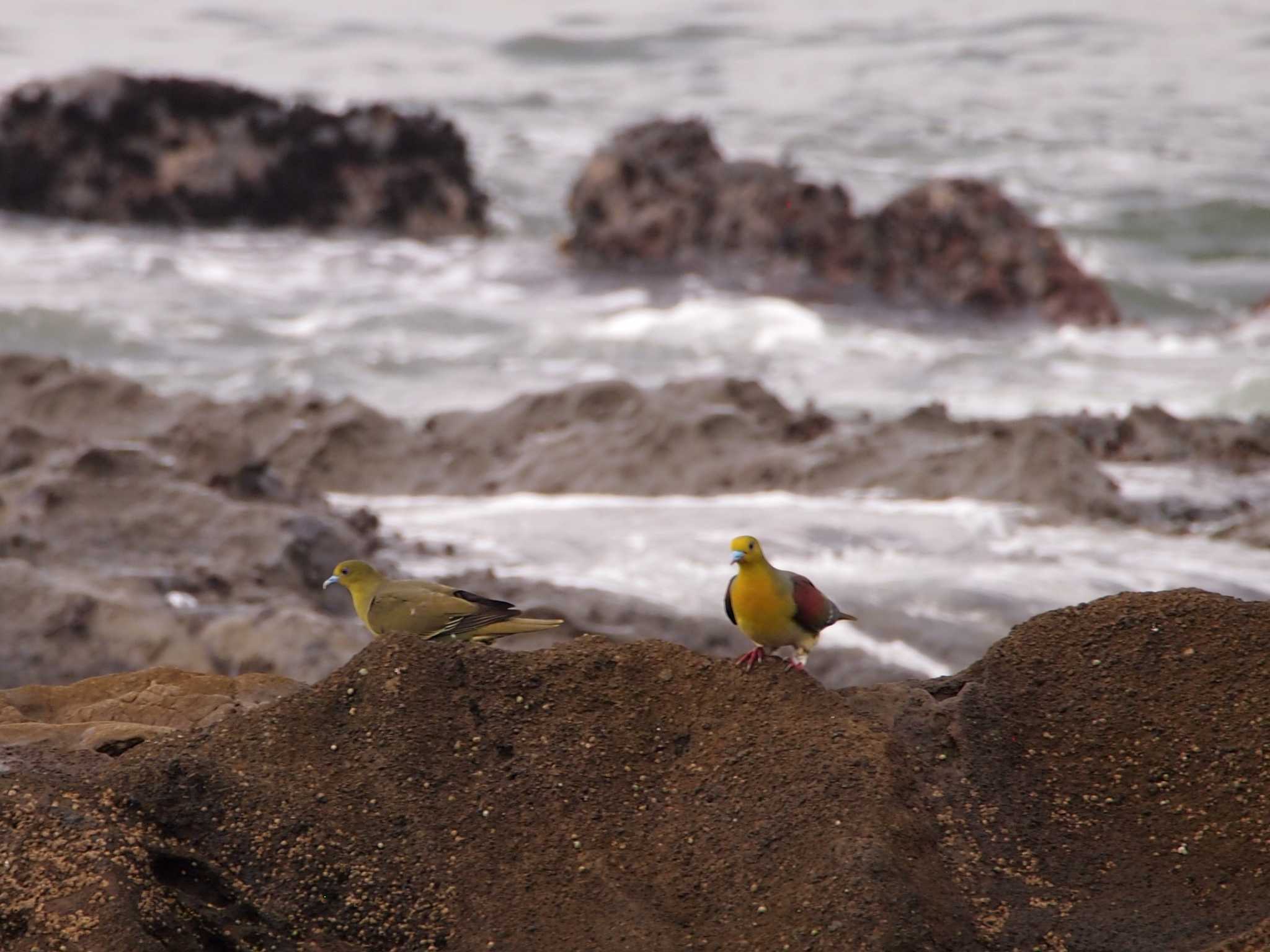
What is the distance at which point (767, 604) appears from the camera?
127 inches

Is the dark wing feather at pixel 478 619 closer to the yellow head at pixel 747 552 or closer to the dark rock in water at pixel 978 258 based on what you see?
the yellow head at pixel 747 552

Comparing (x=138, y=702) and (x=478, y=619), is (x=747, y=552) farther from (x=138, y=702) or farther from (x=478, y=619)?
(x=138, y=702)

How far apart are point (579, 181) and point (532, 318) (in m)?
2.21

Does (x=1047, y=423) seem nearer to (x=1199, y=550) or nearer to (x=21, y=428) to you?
(x=1199, y=550)

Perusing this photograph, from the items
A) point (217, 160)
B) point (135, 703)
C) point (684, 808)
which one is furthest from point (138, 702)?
point (217, 160)

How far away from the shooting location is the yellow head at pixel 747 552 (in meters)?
3.23

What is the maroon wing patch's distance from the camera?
3264 mm

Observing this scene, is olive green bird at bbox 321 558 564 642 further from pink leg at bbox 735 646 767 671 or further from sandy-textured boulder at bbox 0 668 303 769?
pink leg at bbox 735 646 767 671

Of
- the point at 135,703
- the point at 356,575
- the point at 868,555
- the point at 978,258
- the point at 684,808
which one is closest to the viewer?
the point at 684,808

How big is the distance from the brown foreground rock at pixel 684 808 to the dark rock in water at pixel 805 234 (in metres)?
12.3

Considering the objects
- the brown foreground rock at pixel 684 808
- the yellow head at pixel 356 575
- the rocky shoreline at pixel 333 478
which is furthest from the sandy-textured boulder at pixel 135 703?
the rocky shoreline at pixel 333 478

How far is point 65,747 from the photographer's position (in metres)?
3.10

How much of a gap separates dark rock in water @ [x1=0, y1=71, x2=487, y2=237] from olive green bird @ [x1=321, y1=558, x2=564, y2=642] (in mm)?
14720

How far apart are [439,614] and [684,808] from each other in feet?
2.94
